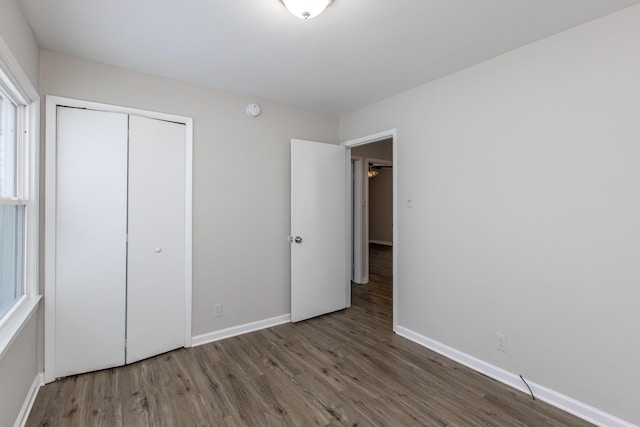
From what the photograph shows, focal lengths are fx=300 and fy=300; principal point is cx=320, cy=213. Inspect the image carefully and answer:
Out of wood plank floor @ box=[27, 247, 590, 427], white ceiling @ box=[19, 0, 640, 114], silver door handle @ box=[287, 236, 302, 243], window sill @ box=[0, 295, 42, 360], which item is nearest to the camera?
window sill @ box=[0, 295, 42, 360]

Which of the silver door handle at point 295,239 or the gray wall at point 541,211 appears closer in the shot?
the gray wall at point 541,211

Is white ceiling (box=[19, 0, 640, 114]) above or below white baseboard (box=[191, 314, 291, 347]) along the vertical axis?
above

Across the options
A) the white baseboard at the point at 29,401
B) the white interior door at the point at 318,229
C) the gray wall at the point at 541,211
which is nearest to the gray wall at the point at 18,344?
the white baseboard at the point at 29,401

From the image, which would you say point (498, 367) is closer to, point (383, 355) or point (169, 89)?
point (383, 355)

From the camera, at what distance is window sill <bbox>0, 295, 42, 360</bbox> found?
1468 mm

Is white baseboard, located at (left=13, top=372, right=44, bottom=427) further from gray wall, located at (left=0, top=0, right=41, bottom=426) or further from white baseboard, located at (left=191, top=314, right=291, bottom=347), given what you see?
white baseboard, located at (left=191, top=314, right=291, bottom=347)

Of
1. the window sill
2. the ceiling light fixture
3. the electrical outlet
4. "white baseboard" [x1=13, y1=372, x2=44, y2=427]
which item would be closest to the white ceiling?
the ceiling light fixture

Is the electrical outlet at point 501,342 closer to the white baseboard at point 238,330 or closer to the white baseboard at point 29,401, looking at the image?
the white baseboard at point 238,330

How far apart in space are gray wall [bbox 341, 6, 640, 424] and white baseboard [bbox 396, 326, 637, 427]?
40 millimetres

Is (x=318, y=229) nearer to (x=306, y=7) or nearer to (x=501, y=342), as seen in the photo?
(x=501, y=342)

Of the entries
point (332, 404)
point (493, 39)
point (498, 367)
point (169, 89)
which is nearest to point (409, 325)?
point (498, 367)

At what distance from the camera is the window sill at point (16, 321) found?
4.82 ft

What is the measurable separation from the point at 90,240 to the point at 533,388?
3399mm

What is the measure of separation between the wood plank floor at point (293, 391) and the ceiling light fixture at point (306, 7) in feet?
7.77
